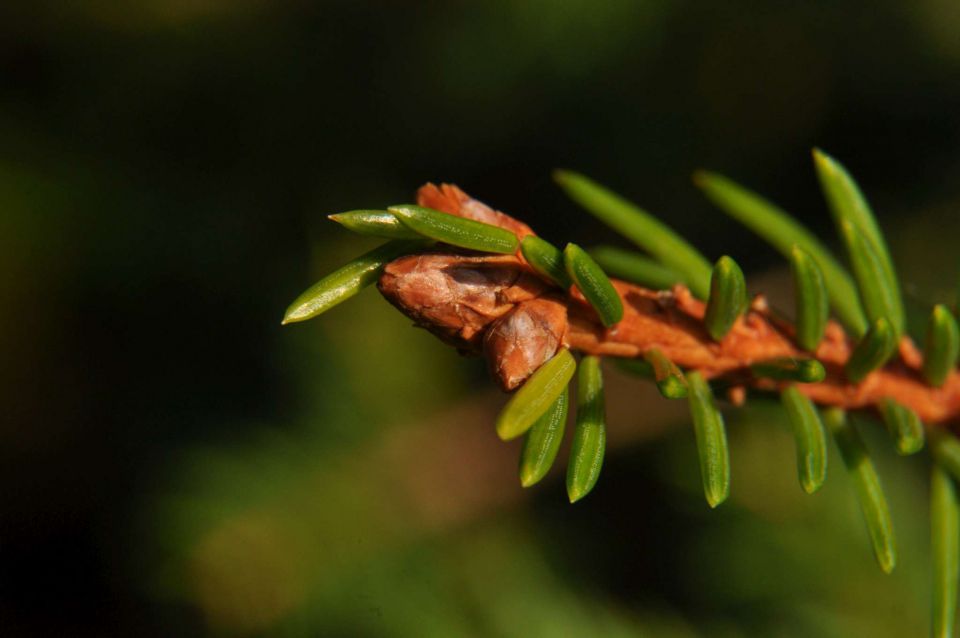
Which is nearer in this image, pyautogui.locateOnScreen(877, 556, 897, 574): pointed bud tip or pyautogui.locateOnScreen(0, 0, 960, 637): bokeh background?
pyautogui.locateOnScreen(877, 556, 897, 574): pointed bud tip

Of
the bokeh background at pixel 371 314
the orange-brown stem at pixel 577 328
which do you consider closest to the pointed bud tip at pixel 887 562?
the orange-brown stem at pixel 577 328

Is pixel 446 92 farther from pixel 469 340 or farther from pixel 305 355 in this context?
pixel 469 340

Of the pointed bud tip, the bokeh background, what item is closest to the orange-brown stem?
the pointed bud tip

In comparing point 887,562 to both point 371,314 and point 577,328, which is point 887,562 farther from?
point 371,314

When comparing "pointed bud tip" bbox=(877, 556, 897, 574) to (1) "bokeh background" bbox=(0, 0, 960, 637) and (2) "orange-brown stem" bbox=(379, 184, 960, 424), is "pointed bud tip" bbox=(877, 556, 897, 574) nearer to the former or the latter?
(2) "orange-brown stem" bbox=(379, 184, 960, 424)

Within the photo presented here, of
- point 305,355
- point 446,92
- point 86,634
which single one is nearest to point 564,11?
point 446,92

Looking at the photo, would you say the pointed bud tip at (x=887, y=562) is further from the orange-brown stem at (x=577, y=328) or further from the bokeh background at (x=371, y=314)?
the bokeh background at (x=371, y=314)

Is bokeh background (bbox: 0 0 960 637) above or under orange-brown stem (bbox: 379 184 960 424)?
under
